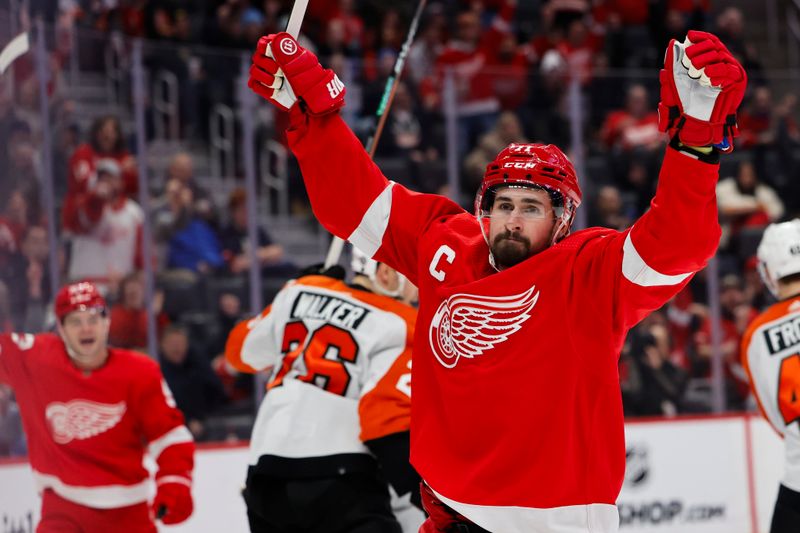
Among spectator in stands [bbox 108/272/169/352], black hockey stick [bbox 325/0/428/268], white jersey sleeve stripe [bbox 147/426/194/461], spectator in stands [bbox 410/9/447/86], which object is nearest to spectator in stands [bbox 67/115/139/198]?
spectator in stands [bbox 108/272/169/352]

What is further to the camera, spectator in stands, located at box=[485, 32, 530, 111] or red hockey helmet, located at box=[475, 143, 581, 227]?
spectator in stands, located at box=[485, 32, 530, 111]

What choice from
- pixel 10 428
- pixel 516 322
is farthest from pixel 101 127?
pixel 516 322

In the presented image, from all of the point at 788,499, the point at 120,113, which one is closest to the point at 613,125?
the point at 120,113

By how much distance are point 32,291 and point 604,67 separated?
6088mm

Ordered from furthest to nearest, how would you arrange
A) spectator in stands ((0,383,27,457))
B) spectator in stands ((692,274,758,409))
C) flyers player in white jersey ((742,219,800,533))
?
spectator in stands ((692,274,758,409)), spectator in stands ((0,383,27,457)), flyers player in white jersey ((742,219,800,533))

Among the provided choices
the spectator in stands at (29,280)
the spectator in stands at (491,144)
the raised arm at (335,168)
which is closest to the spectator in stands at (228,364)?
the spectator in stands at (29,280)

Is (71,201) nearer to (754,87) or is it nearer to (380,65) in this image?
(380,65)

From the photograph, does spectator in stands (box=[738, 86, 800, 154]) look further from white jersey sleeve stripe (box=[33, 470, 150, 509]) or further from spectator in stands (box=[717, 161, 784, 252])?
white jersey sleeve stripe (box=[33, 470, 150, 509])

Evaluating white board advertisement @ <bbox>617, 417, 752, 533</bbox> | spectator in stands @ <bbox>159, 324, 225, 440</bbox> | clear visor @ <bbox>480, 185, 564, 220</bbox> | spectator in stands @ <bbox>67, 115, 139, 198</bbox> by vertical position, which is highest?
clear visor @ <bbox>480, 185, 564, 220</bbox>

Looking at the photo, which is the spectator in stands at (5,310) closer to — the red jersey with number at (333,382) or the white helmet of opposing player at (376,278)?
the red jersey with number at (333,382)

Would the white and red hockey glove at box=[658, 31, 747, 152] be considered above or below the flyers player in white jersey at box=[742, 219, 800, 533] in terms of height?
above

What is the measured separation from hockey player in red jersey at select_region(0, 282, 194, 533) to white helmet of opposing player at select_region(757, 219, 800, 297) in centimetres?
214

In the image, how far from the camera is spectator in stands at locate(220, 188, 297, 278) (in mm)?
6297

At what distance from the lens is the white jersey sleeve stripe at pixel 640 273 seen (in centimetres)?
247
